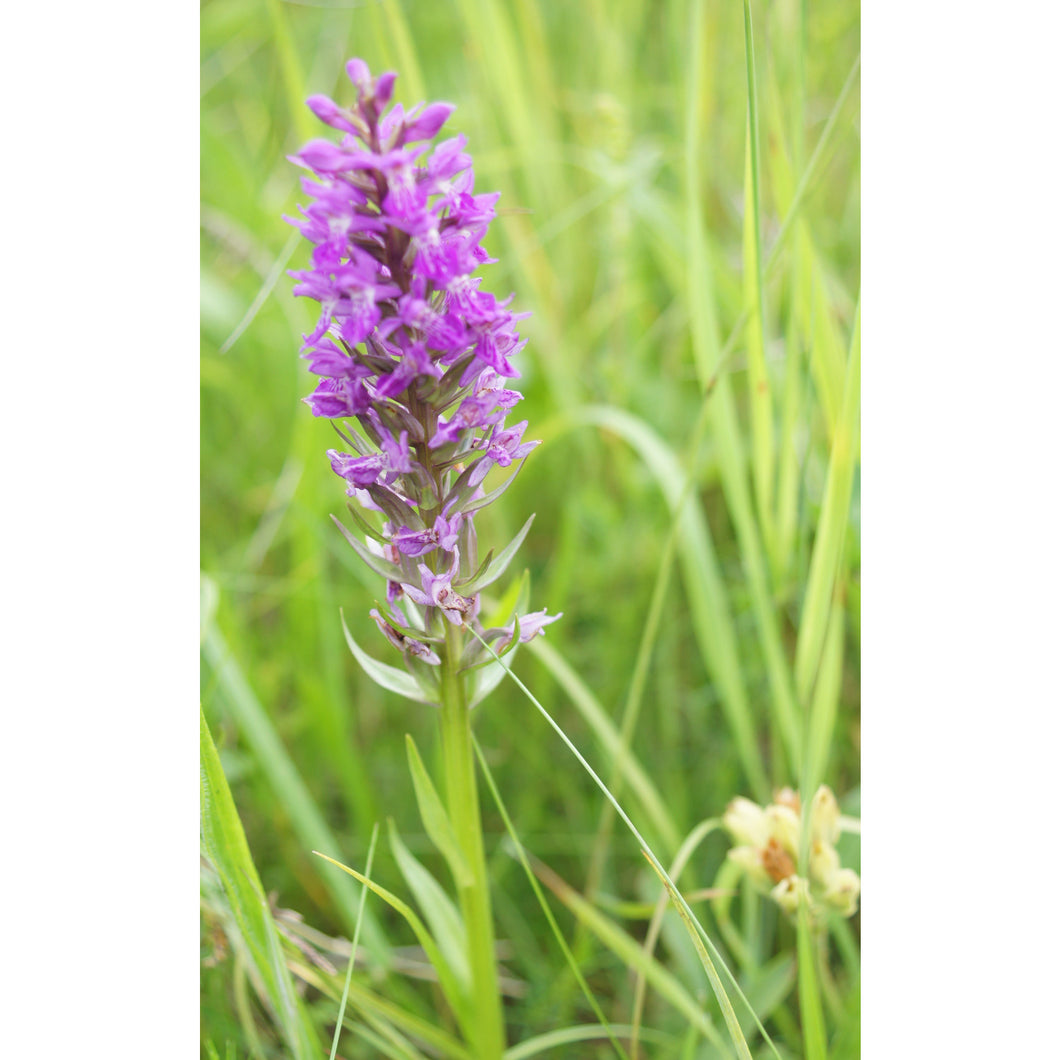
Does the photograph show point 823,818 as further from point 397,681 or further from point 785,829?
point 397,681

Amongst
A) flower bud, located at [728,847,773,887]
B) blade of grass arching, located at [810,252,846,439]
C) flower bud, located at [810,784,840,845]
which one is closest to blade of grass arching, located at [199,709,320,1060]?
flower bud, located at [728,847,773,887]

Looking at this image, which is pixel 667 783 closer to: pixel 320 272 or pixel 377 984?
pixel 377 984

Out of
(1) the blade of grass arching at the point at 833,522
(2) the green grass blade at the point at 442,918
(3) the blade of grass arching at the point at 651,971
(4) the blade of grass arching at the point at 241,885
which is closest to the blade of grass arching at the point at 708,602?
(1) the blade of grass arching at the point at 833,522

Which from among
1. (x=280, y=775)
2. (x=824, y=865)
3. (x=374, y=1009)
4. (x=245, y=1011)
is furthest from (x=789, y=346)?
(x=245, y=1011)

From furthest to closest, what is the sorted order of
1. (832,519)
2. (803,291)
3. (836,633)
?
1. (803,291)
2. (836,633)
3. (832,519)

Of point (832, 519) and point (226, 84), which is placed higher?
point (226, 84)

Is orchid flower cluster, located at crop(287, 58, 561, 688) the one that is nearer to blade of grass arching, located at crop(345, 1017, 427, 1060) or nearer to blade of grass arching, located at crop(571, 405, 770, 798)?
blade of grass arching, located at crop(345, 1017, 427, 1060)

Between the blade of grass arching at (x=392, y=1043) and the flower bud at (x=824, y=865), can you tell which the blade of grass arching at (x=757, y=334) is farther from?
the blade of grass arching at (x=392, y=1043)

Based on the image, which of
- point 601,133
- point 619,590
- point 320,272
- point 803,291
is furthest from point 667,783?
point 601,133
